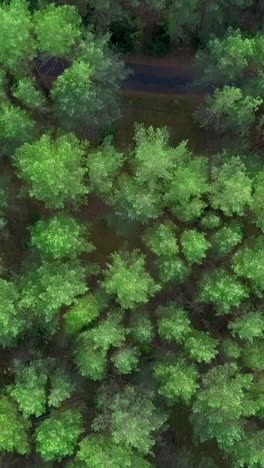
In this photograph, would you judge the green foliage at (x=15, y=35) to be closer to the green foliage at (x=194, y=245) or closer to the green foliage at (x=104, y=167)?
the green foliage at (x=104, y=167)

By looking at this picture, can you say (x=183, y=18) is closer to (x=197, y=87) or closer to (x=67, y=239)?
(x=197, y=87)

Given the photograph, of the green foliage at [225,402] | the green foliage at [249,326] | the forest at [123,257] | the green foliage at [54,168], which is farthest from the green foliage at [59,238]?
the green foliage at [225,402]

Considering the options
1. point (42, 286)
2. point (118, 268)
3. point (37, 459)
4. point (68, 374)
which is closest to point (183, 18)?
point (118, 268)

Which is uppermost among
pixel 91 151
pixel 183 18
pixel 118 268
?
pixel 183 18

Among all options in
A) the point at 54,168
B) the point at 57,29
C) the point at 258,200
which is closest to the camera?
the point at 54,168

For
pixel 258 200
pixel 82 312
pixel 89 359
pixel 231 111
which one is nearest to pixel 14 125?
pixel 82 312

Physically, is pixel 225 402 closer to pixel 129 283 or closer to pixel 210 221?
pixel 129 283

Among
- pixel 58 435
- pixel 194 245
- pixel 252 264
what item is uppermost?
pixel 252 264
